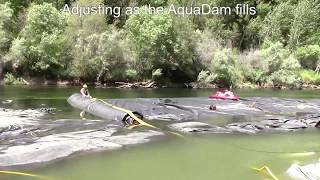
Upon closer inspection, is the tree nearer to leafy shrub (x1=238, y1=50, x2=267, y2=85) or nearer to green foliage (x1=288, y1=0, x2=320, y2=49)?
leafy shrub (x1=238, y1=50, x2=267, y2=85)

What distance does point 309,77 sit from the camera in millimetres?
63781

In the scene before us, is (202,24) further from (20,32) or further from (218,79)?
(20,32)

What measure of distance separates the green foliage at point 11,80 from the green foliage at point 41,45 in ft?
6.50

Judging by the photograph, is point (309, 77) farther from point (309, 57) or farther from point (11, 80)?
point (11, 80)

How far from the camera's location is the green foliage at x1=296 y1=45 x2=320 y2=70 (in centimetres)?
6794

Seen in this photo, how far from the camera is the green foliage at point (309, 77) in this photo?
2479 inches

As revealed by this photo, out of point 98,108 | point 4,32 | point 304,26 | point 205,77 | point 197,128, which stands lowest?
point 197,128

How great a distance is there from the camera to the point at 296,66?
60156 mm

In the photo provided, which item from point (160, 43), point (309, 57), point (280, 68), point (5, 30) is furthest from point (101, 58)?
point (309, 57)

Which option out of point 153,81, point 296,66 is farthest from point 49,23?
point 296,66

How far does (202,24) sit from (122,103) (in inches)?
1844

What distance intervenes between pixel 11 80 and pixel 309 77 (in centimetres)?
4017

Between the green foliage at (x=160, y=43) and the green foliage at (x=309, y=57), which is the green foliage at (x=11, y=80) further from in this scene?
the green foliage at (x=309, y=57)

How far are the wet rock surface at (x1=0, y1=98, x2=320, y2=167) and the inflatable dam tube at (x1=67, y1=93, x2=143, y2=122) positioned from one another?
51 centimetres
